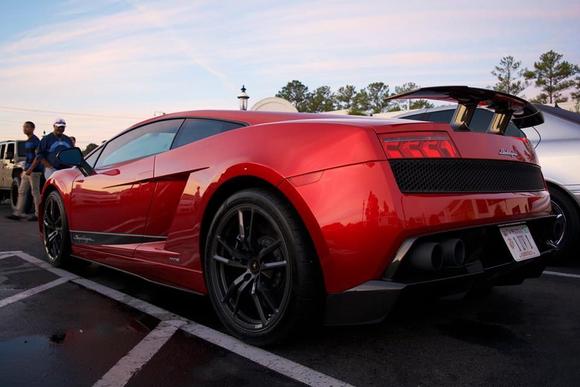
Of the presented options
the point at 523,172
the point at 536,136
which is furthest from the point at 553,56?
the point at 523,172

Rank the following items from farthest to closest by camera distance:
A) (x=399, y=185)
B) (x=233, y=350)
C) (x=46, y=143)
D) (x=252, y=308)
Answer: (x=46, y=143) < (x=252, y=308) < (x=233, y=350) < (x=399, y=185)

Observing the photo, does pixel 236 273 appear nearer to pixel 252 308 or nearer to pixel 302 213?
pixel 252 308

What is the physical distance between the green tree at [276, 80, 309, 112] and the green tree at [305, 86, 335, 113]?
920 millimetres

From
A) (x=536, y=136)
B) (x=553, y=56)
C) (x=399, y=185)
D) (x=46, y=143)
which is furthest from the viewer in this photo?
(x=553, y=56)

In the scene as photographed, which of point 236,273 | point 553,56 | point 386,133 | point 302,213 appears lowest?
point 236,273

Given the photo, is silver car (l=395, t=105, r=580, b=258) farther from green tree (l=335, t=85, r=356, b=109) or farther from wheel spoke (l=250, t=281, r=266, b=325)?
green tree (l=335, t=85, r=356, b=109)

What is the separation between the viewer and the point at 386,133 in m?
2.28

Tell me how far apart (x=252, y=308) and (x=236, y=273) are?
207 millimetres

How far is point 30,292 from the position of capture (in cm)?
368

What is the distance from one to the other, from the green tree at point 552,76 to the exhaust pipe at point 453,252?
1417 inches

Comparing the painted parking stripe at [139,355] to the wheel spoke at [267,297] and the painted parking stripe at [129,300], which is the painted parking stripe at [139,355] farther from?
the wheel spoke at [267,297]

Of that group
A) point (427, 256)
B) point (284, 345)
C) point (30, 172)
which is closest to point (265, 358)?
point (284, 345)

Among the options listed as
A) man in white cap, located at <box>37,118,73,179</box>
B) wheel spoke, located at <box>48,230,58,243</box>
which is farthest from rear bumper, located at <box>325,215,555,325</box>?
man in white cap, located at <box>37,118,73,179</box>

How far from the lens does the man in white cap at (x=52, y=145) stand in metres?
8.01
